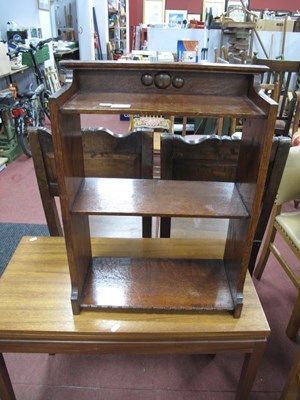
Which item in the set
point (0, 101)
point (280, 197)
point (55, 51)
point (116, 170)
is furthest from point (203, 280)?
point (55, 51)

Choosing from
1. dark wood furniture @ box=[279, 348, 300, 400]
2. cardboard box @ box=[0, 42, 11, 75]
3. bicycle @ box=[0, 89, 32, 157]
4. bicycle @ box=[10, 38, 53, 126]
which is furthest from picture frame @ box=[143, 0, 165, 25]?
dark wood furniture @ box=[279, 348, 300, 400]

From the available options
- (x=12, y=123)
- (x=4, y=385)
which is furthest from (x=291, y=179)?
(x=12, y=123)

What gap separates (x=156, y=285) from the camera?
3.67ft

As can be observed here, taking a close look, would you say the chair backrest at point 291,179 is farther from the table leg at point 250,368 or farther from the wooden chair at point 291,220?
the table leg at point 250,368

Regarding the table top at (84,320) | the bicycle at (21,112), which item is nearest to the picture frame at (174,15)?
the bicycle at (21,112)

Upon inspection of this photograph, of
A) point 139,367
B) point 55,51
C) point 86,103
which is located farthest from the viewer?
point 55,51

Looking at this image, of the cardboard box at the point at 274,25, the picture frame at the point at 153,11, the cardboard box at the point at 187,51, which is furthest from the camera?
the picture frame at the point at 153,11

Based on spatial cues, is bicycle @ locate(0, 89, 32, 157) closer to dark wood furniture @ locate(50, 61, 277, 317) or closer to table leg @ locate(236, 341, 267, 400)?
dark wood furniture @ locate(50, 61, 277, 317)

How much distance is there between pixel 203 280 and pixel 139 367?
0.63 m

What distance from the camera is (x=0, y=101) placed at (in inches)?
132

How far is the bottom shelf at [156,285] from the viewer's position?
40.9 inches

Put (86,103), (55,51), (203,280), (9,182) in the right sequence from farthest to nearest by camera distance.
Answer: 1. (55,51)
2. (9,182)
3. (203,280)
4. (86,103)

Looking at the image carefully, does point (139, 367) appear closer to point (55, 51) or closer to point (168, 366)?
point (168, 366)

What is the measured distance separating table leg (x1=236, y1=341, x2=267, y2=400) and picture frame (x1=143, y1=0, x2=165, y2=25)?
922cm
